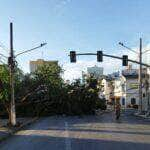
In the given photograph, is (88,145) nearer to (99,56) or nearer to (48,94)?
(99,56)

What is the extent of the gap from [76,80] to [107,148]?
44.6 metres

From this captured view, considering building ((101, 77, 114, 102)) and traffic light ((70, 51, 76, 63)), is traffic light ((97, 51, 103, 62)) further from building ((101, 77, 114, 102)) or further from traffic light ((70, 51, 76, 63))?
building ((101, 77, 114, 102))

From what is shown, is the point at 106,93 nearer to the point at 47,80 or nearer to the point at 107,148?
the point at 47,80

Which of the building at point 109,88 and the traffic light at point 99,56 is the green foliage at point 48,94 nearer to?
the traffic light at point 99,56

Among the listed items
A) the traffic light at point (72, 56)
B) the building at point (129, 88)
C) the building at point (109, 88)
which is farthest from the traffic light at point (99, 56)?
the building at point (109, 88)

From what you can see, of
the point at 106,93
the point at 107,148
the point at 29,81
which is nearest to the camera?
the point at 107,148

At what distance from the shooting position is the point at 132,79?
5118 inches

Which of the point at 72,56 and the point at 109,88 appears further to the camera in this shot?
the point at 109,88

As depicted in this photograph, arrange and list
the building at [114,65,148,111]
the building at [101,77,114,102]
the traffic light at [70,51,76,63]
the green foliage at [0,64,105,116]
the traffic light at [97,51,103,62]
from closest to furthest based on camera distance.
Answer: the traffic light at [70,51,76,63] < the traffic light at [97,51,103,62] < the green foliage at [0,64,105,116] < the building at [114,65,148,111] < the building at [101,77,114,102]

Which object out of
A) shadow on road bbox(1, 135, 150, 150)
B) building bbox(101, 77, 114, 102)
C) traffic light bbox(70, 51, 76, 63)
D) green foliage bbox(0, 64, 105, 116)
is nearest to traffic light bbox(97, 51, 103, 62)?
traffic light bbox(70, 51, 76, 63)

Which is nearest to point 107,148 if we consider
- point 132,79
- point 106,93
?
point 132,79

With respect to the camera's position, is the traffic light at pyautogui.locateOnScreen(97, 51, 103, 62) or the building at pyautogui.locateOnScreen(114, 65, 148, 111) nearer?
the traffic light at pyautogui.locateOnScreen(97, 51, 103, 62)

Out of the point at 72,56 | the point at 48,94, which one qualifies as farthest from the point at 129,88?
the point at 72,56

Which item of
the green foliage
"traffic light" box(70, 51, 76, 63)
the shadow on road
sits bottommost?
the shadow on road
